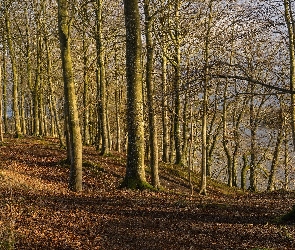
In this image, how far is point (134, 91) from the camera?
15.1 metres

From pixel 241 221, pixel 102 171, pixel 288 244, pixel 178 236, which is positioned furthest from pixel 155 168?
pixel 288 244

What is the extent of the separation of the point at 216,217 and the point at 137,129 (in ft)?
16.5

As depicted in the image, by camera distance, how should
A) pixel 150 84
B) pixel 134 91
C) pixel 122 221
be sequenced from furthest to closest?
pixel 150 84
pixel 134 91
pixel 122 221

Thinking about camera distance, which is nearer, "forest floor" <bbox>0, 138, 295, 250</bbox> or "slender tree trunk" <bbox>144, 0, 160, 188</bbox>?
"forest floor" <bbox>0, 138, 295, 250</bbox>

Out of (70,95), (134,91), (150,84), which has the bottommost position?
(70,95)

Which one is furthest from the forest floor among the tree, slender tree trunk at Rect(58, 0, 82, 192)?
the tree

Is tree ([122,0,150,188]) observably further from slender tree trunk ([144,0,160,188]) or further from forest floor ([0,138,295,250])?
forest floor ([0,138,295,250])

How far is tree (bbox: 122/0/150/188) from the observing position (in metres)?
15.0

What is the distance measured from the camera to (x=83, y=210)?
11.7 meters

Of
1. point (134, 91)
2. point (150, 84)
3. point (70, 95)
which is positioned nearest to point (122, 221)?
point (134, 91)

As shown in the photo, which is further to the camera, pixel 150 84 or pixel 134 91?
pixel 150 84

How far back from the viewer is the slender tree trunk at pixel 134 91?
15.0 metres

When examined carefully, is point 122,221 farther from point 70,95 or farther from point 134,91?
point 70,95

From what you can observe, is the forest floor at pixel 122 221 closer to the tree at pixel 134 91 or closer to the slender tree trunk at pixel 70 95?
the slender tree trunk at pixel 70 95
